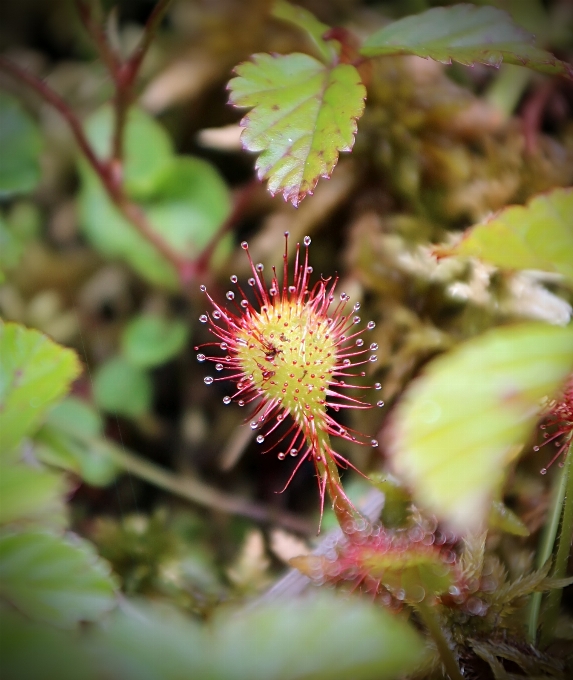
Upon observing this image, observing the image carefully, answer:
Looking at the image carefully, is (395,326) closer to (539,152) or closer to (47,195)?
(539,152)

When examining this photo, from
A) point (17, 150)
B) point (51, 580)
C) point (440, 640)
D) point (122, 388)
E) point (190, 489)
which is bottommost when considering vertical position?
point (190, 489)

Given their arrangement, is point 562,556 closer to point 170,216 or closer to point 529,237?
point 529,237

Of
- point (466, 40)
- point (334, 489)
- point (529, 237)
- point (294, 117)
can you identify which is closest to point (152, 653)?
point (334, 489)

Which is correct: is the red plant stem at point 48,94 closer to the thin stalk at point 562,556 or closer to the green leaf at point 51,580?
the green leaf at point 51,580

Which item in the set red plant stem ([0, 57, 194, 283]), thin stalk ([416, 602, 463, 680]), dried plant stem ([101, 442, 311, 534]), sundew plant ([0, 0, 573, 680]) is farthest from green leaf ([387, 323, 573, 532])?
red plant stem ([0, 57, 194, 283])

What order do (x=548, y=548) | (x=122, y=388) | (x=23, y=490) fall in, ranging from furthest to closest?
(x=122, y=388) < (x=548, y=548) < (x=23, y=490)

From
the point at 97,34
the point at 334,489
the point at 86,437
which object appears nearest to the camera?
the point at 334,489
